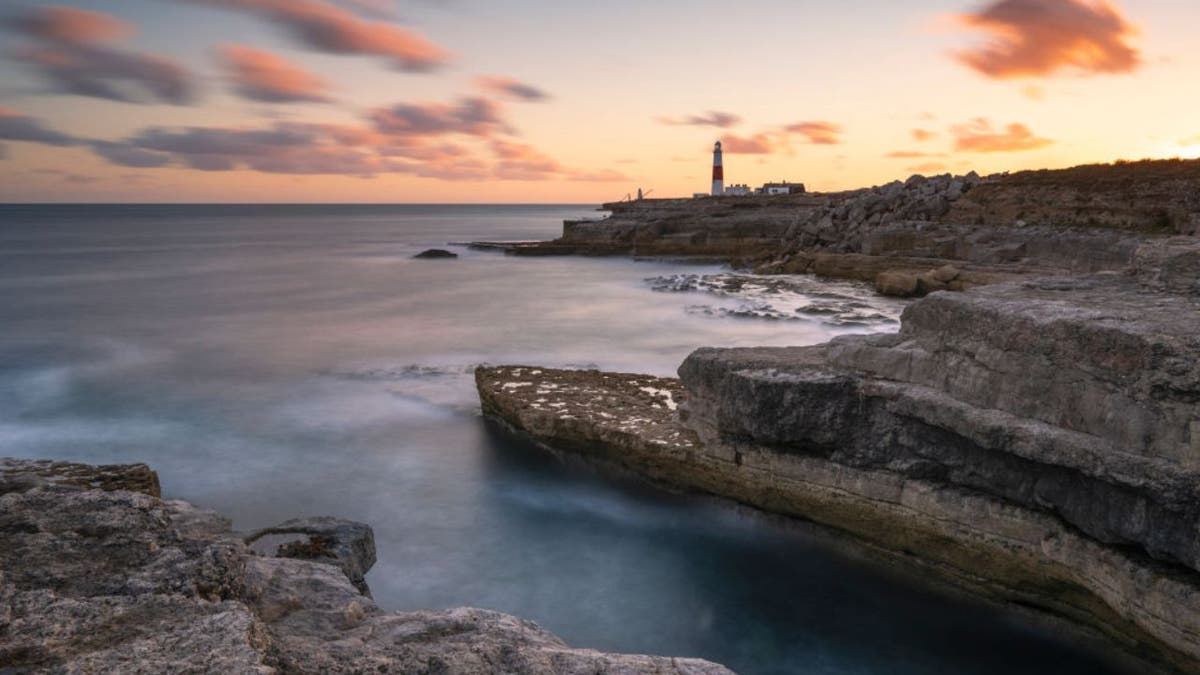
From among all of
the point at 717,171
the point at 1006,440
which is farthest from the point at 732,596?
the point at 717,171

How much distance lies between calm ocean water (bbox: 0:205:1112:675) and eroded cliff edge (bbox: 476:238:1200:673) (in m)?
0.58

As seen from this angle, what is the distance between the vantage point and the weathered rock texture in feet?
82.0

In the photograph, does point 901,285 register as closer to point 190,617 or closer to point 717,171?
point 190,617

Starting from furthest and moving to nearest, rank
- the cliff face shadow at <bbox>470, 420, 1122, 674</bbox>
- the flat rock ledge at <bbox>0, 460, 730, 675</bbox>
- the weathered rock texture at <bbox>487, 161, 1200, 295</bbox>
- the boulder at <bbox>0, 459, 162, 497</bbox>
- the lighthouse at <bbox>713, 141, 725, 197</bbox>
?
the lighthouse at <bbox>713, 141, 725, 197</bbox>, the weathered rock texture at <bbox>487, 161, 1200, 295</bbox>, the boulder at <bbox>0, 459, 162, 497</bbox>, the cliff face shadow at <bbox>470, 420, 1122, 674</bbox>, the flat rock ledge at <bbox>0, 460, 730, 675</bbox>

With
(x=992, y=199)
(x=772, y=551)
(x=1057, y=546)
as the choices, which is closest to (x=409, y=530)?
(x=772, y=551)

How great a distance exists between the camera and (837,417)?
→ 8.04m

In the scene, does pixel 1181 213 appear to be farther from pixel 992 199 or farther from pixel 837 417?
pixel 837 417

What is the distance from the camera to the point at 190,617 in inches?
123

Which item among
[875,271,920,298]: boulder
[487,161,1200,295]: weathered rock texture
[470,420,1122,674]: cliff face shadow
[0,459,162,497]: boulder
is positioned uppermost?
[487,161,1200,295]: weathered rock texture

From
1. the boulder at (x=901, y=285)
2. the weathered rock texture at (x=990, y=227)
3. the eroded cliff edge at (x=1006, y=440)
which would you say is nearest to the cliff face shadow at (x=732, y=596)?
the eroded cliff edge at (x=1006, y=440)

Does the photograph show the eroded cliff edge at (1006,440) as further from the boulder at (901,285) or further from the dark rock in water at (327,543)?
the boulder at (901,285)

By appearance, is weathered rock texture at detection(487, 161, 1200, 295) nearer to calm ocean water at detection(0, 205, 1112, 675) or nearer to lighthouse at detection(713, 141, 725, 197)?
calm ocean water at detection(0, 205, 1112, 675)

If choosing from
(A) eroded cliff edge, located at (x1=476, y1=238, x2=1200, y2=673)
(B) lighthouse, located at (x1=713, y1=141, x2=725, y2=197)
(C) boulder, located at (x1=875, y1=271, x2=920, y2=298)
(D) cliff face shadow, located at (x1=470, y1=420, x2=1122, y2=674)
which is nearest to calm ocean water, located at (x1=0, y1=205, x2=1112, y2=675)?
(D) cliff face shadow, located at (x1=470, y1=420, x2=1122, y2=674)

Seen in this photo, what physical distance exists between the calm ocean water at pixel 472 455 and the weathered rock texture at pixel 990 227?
12.4 feet
